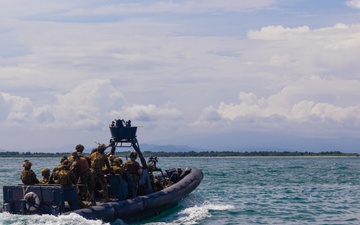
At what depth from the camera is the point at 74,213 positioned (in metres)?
19.9

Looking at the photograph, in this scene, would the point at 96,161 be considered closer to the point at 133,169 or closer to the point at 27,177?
the point at 27,177

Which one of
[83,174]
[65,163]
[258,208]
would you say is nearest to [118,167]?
[83,174]

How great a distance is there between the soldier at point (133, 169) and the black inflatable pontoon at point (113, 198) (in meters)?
0.30

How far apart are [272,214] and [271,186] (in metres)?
17.3

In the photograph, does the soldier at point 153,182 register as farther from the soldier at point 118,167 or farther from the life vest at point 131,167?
the soldier at point 118,167

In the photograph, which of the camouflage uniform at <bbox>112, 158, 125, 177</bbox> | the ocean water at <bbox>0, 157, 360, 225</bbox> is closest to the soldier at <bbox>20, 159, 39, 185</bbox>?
the ocean water at <bbox>0, 157, 360, 225</bbox>

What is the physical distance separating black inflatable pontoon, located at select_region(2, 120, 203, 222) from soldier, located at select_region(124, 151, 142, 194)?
0.30 metres

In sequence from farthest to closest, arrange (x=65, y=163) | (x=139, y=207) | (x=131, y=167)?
(x=131, y=167) < (x=139, y=207) < (x=65, y=163)

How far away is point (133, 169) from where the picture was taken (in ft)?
80.1

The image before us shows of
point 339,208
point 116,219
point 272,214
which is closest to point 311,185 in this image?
point 339,208

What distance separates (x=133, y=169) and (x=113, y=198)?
173 centimetres

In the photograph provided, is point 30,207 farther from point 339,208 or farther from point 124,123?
point 339,208

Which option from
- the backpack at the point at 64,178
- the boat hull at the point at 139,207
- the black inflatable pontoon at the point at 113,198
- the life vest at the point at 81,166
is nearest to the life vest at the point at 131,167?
the black inflatable pontoon at the point at 113,198

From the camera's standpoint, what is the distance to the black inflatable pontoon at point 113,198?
20609 mm
